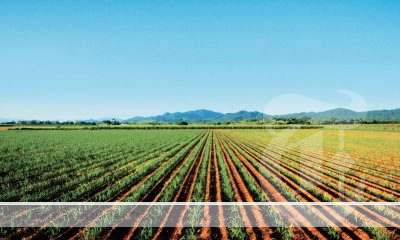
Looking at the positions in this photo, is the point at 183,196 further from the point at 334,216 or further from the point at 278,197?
the point at 334,216

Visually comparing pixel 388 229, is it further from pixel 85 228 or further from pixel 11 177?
pixel 11 177

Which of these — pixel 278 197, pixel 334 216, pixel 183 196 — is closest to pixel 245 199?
pixel 278 197

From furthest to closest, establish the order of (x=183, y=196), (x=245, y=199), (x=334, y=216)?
1. (x=183, y=196)
2. (x=245, y=199)
3. (x=334, y=216)

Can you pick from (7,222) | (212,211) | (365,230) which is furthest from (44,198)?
(365,230)

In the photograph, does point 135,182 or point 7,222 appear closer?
point 7,222

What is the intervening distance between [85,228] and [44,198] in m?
3.38

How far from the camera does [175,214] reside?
7305mm

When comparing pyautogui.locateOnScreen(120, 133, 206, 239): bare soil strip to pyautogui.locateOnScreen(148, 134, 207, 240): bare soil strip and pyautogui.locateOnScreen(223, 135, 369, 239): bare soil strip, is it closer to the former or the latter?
pyautogui.locateOnScreen(148, 134, 207, 240): bare soil strip

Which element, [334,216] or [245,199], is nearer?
[334,216]

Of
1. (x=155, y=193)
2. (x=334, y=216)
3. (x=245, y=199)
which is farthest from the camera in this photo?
A: (x=155, y=193)

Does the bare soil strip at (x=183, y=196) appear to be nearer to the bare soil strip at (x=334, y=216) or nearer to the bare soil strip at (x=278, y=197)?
the bare soil strip at (x=278, y=197)

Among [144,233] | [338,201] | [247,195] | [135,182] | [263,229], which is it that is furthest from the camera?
[135,182]

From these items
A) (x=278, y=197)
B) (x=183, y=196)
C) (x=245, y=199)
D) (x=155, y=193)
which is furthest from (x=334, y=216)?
(x=155, y=193)

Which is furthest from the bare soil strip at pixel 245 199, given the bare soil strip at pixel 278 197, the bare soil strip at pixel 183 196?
the bare soil strip at pixel 183 196
